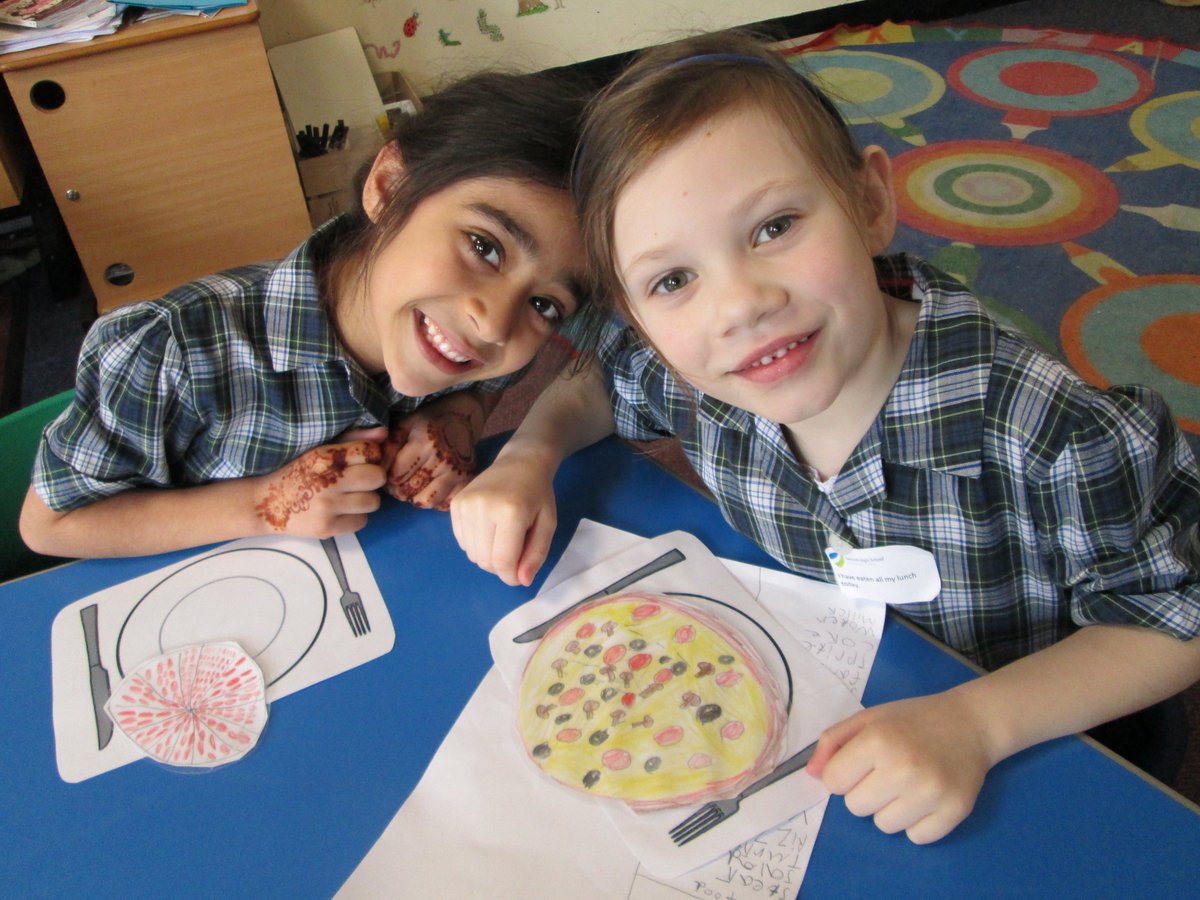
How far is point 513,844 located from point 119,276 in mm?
1968

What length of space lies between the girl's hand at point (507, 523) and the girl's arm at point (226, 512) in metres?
0.10

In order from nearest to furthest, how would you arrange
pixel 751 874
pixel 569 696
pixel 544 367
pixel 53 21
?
pixel 751 874 < pixel 569 696 < pixel 544 367 < pixel 53 21

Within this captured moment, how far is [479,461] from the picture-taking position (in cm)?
89

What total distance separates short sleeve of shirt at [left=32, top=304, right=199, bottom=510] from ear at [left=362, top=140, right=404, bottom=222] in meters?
0.22

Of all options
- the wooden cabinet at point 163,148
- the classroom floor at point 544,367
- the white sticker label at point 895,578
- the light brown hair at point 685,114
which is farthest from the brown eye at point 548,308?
the wooden cabinet at point 163,148

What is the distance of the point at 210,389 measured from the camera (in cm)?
84

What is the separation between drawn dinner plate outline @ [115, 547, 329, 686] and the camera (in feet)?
2.26

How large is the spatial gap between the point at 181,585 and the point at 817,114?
628mm

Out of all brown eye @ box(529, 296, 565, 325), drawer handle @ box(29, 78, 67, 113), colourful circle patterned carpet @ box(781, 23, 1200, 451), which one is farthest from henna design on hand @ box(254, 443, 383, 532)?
drawer handle @ box(29, 78, 67, 113)

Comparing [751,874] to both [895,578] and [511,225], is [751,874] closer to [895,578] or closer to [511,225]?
[895,578]

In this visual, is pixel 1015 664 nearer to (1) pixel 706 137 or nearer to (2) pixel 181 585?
(1) pixel 706 137

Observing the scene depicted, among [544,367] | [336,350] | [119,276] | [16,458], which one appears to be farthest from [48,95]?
[336,350]

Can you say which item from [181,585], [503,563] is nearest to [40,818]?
[181,585]

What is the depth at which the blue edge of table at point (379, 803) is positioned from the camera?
52 centimetres
